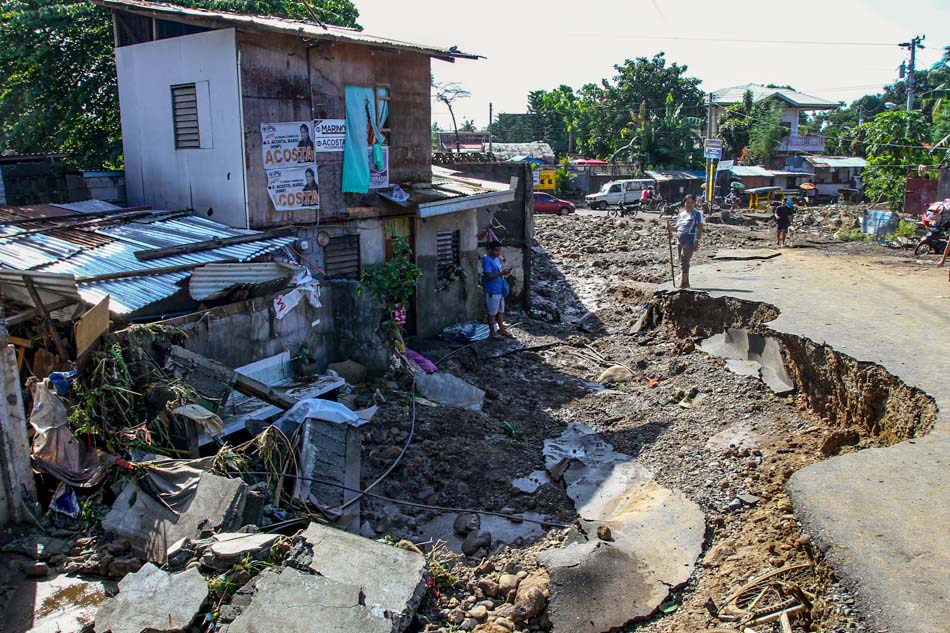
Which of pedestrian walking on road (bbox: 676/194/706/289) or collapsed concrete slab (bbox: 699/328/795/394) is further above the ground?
pedestrian walking on road (bbox: 676/194/706/289)

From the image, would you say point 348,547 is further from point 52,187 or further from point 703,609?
point 52,187

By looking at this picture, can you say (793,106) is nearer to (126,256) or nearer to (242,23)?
(242,23)

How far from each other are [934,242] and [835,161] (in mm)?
29663

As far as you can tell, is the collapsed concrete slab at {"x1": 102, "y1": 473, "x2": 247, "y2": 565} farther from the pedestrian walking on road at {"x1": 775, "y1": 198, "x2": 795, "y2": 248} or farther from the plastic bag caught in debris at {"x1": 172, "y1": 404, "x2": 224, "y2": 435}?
the pedestrian walking on road at {"x1": 775, "y1": 198, "x2": 795, "y2": 248}

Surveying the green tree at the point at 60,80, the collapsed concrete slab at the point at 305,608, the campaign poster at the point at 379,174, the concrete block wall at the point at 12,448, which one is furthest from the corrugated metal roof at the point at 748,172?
the collapsed concrete slab at the point at 305,608

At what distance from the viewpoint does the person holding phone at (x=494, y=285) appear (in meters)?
13.4

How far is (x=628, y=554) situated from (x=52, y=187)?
1096 cm

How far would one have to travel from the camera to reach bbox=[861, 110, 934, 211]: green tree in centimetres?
2822

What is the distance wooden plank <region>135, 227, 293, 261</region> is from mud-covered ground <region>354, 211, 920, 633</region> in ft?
9.80

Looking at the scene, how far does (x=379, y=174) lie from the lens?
42.0 feet

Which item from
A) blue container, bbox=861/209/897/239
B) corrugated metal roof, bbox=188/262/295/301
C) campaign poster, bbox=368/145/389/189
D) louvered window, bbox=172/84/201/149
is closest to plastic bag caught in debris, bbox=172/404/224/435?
corrugated metal roof, bbox=188/262/295/301

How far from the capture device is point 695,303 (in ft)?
41.8

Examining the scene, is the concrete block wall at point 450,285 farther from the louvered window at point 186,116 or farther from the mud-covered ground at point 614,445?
the louvered window at point 186,116

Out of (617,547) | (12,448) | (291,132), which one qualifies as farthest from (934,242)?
(12,448)
